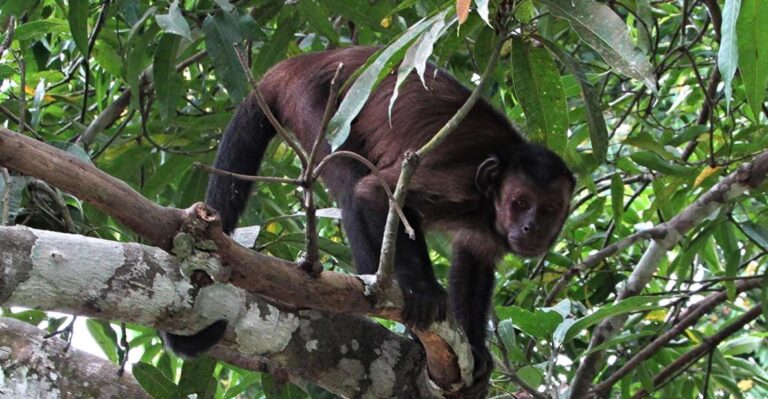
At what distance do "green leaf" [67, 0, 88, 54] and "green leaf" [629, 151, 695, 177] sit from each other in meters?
2.54

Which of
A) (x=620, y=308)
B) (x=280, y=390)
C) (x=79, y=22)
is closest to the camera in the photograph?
(x=620, y=308)

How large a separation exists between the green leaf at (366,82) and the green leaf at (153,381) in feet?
4.39

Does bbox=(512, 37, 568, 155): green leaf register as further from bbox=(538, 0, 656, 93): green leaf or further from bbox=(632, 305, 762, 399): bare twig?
bbox=(632, 305, 762, 399): bare twig

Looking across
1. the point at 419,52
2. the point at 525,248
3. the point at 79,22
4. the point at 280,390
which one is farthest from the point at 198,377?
the point at 419,52

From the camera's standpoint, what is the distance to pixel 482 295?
4.71 metres

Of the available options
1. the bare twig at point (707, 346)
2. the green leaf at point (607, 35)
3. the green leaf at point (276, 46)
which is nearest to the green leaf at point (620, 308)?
the bare twig at point (707, 346)

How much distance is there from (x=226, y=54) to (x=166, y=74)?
18.9 inches

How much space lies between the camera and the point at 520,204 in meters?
4.42

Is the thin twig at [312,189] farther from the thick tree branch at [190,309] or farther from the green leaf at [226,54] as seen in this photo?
the green leaf at [226,54]

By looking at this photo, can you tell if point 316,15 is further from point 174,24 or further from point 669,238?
point 669,238

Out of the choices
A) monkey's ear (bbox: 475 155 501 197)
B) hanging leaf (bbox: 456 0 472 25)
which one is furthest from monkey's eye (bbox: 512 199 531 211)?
hanging leaf (bbox: 456 0 472 25)

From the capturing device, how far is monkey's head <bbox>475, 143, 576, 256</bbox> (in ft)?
14.3

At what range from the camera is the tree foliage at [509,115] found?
3367 millimetres

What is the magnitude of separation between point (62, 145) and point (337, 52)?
4.35 ft
